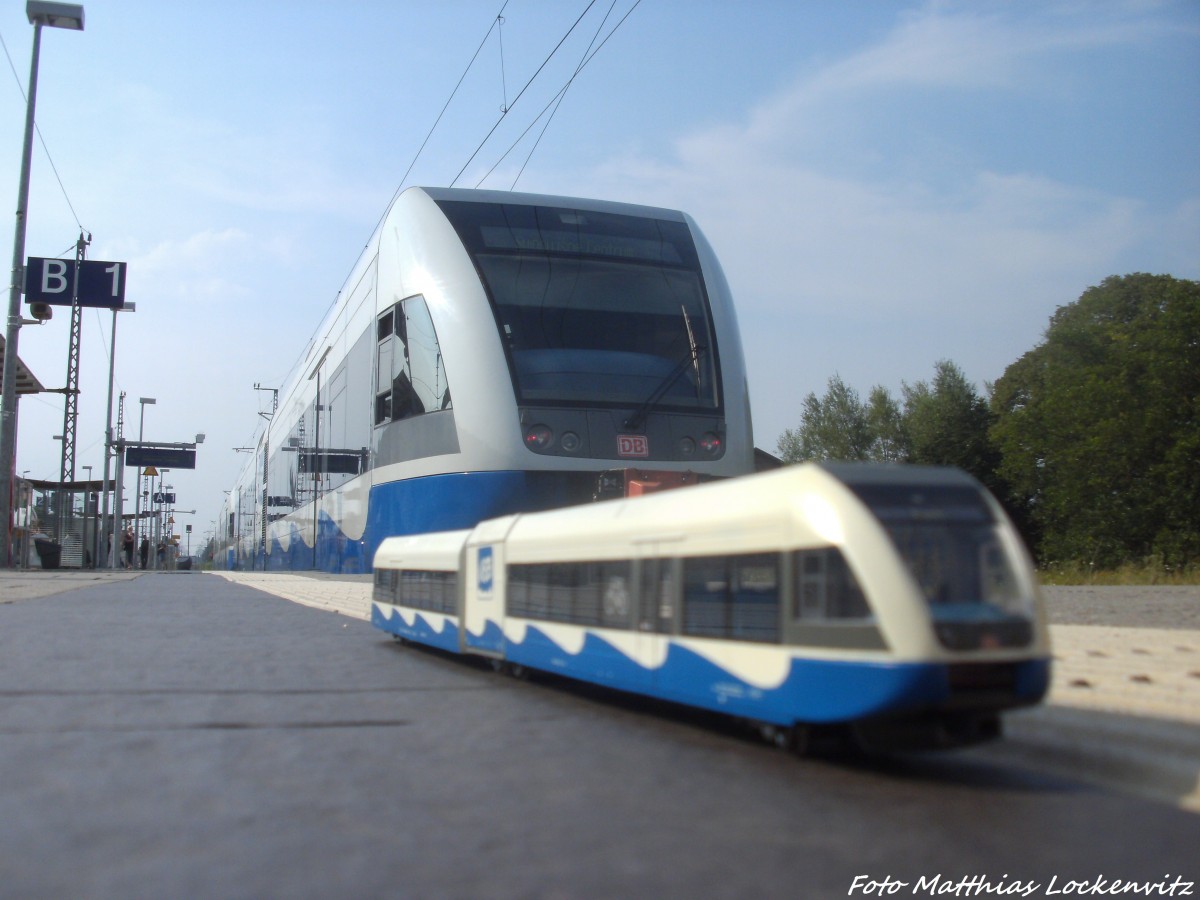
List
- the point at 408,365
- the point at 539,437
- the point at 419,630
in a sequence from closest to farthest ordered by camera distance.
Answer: the point at 419,630
the point at 539,437
the point at 408,365

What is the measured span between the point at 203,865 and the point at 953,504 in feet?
11.6

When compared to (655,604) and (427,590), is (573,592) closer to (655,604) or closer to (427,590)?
(655,604)

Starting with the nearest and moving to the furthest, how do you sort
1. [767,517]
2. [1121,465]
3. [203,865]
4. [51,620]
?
[203,865], [767,517], [51,620], [1121,465]

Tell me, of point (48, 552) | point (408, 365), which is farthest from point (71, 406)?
point (408, 365)

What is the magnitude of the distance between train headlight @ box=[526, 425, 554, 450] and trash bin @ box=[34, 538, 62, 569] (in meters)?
30.1

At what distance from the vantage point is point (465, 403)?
1262 cm

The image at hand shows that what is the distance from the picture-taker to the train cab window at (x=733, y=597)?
6.05m

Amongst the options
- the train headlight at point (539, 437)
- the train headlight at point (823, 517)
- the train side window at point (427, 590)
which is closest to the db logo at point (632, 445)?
the train headlight at point (539, 437)

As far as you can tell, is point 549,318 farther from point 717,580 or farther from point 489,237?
point 717,580

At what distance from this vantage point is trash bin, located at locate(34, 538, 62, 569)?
37.9 meters

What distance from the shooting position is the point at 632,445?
492 inches

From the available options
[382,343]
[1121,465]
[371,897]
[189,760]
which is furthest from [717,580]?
[1121,465]

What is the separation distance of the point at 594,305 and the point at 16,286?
1895cm

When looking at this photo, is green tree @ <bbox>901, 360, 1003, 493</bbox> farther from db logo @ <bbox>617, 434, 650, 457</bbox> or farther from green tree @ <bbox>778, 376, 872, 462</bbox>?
db logo @ <bbox>617, 434, 650, 457</bbox>
